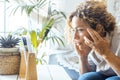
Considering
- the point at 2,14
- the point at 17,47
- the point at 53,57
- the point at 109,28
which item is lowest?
the point at 53,57

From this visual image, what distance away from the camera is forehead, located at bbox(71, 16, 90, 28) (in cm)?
112

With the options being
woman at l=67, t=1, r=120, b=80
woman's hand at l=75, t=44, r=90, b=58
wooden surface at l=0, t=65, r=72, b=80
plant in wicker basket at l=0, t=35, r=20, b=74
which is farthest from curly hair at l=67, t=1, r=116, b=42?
plant in wicker basket at l=0, t=35, r=20, b=74

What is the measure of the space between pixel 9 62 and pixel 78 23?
461mm

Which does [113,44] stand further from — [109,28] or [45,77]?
[45,77]

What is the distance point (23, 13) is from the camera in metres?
2.72

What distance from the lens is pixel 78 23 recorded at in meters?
1.15

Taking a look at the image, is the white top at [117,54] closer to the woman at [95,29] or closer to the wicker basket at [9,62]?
the woman at [95,29]

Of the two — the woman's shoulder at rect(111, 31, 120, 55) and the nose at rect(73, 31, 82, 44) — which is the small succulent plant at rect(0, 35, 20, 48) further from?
the woman's shoulder at rect(111, 31, 120, 55)

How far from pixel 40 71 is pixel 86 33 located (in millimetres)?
A: 409

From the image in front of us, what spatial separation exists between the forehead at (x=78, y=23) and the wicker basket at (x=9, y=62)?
1.25 ft

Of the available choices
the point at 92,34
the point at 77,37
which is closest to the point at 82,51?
the point at 77,37

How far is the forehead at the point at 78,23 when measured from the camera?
1124 mm

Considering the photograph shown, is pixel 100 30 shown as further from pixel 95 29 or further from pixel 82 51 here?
pixel 82 51

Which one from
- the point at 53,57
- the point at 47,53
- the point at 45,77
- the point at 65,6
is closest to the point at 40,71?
the point at 45,77
